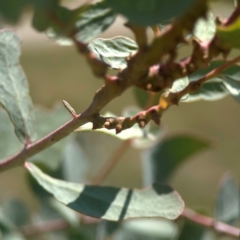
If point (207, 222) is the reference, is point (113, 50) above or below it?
above

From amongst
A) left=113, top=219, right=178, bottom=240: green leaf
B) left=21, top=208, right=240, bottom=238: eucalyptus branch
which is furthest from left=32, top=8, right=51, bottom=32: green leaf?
left=113, top=219, right=178, bottom=240: green leaf

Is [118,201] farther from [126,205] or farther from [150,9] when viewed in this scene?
[150,9]

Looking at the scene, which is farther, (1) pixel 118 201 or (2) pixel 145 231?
(2) pixel 145 231

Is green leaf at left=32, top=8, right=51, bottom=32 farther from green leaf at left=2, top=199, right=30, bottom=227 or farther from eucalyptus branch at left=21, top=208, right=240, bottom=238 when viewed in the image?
green leaf at left=2, top=199, right=30, bottom=227

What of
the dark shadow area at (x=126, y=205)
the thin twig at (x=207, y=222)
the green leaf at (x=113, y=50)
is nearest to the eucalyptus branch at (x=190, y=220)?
the thin twig at (x=207, y=222)

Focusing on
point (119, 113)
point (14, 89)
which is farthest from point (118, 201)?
point (119, 113)

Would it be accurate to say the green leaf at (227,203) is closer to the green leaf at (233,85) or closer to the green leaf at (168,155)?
the green leaf at (168,155)
